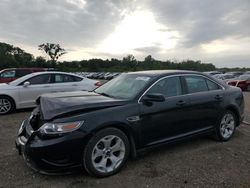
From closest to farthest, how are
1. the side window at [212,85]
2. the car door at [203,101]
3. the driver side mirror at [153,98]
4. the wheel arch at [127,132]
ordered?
the wheel arch at [127,132], the driver side mirror at [153,98], the car door at [203,101], the side window at [212,85]

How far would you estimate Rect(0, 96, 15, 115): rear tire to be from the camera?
8539 mm

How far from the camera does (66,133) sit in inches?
139

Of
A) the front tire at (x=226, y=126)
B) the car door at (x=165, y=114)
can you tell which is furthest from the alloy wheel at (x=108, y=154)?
the front tire at (x=226, y=126)

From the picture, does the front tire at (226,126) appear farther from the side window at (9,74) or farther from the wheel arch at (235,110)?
the side window at (9,74)

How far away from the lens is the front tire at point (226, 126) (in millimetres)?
5520

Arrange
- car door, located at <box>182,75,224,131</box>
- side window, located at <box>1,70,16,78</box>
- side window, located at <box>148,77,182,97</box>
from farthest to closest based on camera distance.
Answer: side window, located at <box>1,70,16,78</box> → car door, located at <box>182,75,224,131</box> → side window, located at <box>148,77,182,97</box>

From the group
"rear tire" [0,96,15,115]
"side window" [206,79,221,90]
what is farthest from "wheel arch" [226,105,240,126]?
"rear tire" [0,96,15,115]

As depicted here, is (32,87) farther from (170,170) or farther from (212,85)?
(170,170)

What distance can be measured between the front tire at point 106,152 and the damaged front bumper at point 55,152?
13 cm

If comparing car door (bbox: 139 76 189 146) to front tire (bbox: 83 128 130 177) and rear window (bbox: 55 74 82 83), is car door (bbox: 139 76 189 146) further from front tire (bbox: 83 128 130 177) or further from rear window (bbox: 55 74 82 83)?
rear window (bbox: 55 74 82 83)

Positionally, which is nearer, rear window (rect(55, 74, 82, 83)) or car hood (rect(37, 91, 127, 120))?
car hood (rect(37, 91, 127, 120))

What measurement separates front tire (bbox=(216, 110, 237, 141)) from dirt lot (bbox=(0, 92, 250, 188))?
21cm

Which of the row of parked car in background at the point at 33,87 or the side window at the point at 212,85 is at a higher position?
the side window at the point at 212,85

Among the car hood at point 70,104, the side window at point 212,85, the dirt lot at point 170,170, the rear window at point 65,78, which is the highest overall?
the side window at point 212,85
